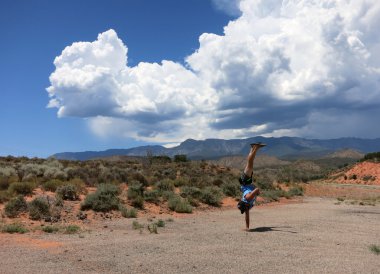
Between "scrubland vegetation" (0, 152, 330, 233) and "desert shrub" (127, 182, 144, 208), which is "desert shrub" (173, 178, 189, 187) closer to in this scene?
"scrubland vegetation" (0, 152, 330, 233)

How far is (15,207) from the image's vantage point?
1683cm

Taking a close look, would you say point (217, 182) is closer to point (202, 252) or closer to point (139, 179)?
point (139, 179)

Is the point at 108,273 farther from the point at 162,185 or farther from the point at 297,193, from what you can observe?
the point at 297,193

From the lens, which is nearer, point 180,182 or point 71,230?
point 71,230

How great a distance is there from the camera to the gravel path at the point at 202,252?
8266mm

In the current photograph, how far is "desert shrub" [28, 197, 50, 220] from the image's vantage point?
16.5 metres

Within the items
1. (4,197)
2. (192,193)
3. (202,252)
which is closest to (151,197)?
(192,193)

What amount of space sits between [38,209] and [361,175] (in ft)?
192

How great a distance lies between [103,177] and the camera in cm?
2883

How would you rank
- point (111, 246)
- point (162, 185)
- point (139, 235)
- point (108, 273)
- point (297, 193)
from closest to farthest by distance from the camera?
point (108, 273) < point (111, 246) < point (139, 235) < point (162, 185) < point (297, 193)

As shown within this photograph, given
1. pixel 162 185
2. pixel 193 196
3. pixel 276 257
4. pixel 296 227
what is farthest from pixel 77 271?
pixel 162 185

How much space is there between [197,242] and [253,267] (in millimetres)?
2914

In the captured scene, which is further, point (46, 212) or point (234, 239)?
point (46, 212)

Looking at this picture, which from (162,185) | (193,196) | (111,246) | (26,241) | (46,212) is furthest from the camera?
(162,185)
